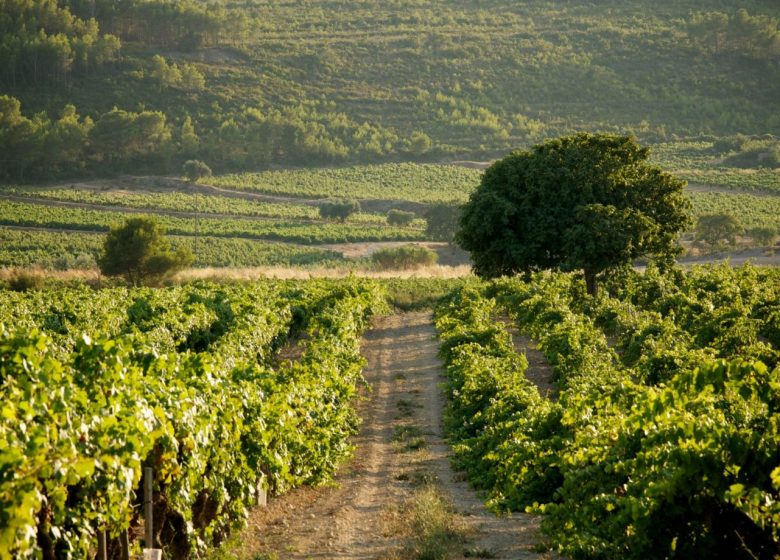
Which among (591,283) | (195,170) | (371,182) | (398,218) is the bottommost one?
(398,218)

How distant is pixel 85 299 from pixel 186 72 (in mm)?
100680

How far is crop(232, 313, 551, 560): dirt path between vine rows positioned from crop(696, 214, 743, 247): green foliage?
48587mm

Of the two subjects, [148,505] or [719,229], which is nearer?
[148,505]

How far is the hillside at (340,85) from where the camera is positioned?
10506 centimetres

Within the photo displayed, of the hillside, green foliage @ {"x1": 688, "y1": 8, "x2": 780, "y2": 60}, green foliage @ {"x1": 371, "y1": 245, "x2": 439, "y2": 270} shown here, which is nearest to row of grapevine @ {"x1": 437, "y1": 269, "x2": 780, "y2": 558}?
green foliage @ {"x1": 371, "y1": 245, "x2": 439, "y2": 270}

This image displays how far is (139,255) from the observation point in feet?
174

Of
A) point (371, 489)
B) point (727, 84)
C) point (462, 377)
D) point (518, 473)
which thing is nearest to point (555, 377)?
point (462, 377)

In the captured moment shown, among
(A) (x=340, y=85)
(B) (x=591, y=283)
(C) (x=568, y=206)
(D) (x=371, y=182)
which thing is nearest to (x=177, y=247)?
(D) (x=371, y=182)

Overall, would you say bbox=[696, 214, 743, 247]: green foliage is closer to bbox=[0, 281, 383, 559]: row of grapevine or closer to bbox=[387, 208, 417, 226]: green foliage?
bbox=[387, 208, 417, 226]: green foliage

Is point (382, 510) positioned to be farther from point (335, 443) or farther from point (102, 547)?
point (102, 547)

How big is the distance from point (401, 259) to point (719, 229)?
20.6m

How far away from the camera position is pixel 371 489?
14422 mm

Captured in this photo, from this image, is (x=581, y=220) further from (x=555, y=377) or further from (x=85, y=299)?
(x=85, y=299)

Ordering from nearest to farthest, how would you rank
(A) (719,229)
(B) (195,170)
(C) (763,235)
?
1. (C) (763,235)
2. (A) (719,229)
3. (B) (195,170)
